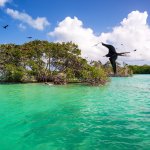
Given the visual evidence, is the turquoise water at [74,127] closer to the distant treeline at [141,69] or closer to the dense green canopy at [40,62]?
the dense green canopy at [40,62]

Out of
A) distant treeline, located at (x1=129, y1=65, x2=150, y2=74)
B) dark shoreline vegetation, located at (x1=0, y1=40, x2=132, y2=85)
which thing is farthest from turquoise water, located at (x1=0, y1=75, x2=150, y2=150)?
distant treeline, located at (x1=129, y1=65, x2=150, y2=74)

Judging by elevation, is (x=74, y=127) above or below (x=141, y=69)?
below

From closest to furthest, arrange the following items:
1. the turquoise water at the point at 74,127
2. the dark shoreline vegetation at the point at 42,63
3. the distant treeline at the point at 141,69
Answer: the turquoise water at the point at 74,127, the dark shoreline vegetation at the point at 42,63, the distant treeline at the point at 141,69

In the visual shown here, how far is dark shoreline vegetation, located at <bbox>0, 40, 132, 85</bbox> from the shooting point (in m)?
51.9

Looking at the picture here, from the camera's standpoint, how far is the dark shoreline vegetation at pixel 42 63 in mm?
51938

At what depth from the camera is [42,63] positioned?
5541 cm

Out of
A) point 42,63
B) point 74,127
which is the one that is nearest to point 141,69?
point 42,63

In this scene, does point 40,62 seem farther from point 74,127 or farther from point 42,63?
point 74,127

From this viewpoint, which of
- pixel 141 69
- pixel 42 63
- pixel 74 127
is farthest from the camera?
pixel 141 69

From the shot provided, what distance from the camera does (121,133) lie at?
1540cm

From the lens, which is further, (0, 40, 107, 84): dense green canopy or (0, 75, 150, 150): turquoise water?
(0, 40, 107, 84): dense green canopy

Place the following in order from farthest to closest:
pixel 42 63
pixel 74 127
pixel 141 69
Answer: pixel 141 69 < pixel 42 63 < pixel 74 127

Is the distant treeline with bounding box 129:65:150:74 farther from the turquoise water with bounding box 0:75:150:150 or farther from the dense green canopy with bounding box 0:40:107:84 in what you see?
the turquoise water with bounding box 0:75:150:150

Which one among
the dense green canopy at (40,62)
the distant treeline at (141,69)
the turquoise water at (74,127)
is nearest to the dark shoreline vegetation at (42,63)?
the dense green canopy at (40,62)
